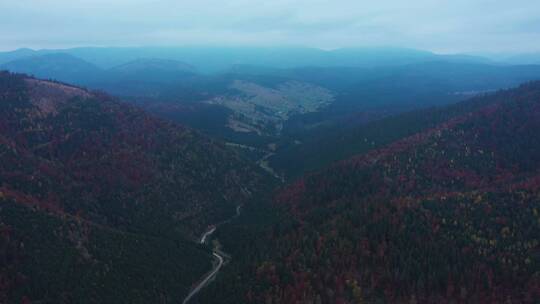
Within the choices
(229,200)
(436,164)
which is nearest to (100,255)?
(229,200)

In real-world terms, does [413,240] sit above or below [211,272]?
above

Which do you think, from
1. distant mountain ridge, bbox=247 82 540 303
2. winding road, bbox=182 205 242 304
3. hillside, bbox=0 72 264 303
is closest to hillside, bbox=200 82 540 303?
distant mountain ridge, bbox=247 82 540 303

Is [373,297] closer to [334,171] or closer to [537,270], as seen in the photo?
[537,270]

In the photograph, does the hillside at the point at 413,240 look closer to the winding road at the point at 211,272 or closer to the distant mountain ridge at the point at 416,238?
the distant mountain ridge at the point at 416,238

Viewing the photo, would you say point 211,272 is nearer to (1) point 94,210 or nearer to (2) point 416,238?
(1) point 94,210

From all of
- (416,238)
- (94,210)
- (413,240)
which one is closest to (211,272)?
(94,210)

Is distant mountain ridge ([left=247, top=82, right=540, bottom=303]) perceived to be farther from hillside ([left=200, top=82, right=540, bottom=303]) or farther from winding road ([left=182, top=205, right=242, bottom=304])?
winding road ([left=182, top=205, right=242, bottom=304])
